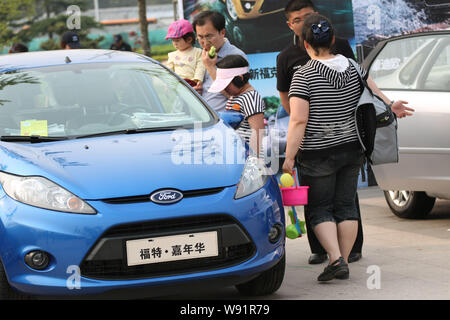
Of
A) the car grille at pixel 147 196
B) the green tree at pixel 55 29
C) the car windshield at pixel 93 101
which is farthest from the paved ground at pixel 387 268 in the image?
the green tree at pixel 55 29

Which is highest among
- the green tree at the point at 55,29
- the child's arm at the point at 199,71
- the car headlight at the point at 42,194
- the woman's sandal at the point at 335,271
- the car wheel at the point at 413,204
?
the car headlight at the point at 42,194

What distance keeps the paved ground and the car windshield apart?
45.9 inches

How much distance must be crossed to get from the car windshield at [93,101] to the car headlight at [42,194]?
70 cm

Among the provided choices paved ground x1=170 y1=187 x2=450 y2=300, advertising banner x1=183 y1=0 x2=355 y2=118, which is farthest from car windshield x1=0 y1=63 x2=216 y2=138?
advertising banner x1=183 y1=0 x2=355 y2=118

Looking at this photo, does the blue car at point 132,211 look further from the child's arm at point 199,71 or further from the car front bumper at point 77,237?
the child's arm at point 199,71

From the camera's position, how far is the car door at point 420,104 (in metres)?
6.95

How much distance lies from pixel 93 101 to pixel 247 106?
42.9 inches

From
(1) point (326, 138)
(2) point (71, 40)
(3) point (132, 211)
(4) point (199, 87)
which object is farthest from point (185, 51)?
(3) point (132, 211)

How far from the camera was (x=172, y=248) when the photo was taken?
4.49m

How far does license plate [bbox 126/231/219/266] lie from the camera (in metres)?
4.43

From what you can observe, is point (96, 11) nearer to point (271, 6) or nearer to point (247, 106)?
point (271, 6)
